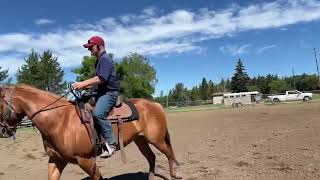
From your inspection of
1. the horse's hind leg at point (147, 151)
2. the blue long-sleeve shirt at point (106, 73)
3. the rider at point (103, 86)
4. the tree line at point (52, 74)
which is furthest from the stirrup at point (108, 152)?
the tree line at point (52, 74)

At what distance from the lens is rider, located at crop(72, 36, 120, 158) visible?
754cm

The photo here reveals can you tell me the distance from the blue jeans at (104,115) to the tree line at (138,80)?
203 cm

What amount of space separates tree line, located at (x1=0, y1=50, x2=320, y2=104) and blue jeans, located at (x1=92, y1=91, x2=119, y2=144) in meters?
2.03

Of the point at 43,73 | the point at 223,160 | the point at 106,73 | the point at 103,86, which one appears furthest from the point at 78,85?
the point at 43,73

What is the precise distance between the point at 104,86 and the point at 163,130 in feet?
6.49

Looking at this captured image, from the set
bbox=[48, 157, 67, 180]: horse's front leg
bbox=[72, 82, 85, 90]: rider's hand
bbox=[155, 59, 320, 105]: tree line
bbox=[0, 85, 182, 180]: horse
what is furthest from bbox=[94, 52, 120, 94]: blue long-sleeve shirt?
bbox=[155, 59, 320, 105]: tree line

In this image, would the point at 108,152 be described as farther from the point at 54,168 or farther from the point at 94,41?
the point at 94,41

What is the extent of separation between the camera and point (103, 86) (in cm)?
788

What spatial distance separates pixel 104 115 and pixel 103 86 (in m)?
0.52

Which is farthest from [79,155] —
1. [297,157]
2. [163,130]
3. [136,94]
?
[136,94]

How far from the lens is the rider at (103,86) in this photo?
297 inches

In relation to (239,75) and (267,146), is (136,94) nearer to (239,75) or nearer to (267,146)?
(239,75)

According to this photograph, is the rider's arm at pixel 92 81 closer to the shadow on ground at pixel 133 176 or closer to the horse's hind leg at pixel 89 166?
the horse's hind leg at pixel 89 166

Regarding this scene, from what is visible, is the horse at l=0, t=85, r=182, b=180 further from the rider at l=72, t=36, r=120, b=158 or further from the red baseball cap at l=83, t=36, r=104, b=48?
the red baseball cap at l=83, t=36, r=104, b=48
